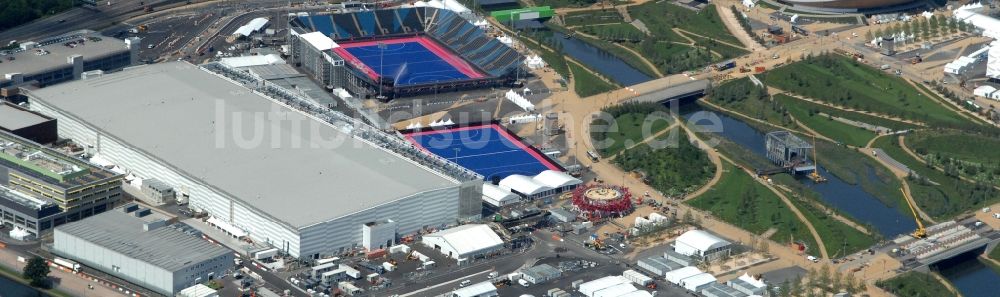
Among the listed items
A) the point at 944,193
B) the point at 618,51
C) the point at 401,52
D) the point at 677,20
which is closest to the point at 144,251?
the point at 401,52

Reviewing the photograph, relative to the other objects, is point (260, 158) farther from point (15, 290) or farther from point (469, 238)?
point (15, 290)

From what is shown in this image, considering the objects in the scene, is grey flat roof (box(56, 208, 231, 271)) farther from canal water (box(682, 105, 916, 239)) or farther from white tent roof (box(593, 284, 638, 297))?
canal water (box(682, 105, 916, 239))

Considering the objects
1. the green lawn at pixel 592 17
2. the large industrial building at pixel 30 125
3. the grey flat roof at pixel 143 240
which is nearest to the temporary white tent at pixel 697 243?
the grey flat roof at pixel 143 240

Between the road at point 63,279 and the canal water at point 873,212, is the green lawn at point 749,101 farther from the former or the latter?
the road at point 63,279

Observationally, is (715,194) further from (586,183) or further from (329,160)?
(329,160)

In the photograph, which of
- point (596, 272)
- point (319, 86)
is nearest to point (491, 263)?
point (596, 272)

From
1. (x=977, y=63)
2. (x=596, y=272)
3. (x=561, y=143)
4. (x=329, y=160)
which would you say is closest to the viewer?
(x=596, y=272)
